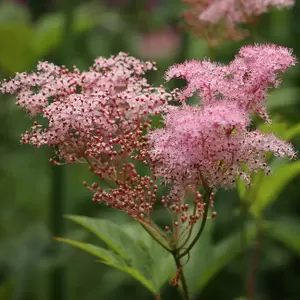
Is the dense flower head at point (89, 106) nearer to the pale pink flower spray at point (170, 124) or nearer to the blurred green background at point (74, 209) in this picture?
the pale pink flower spray at point (170, 124)

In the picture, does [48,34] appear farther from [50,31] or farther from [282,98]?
[282,98]

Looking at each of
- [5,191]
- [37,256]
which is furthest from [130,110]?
[5,191]

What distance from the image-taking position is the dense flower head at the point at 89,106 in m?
1.22

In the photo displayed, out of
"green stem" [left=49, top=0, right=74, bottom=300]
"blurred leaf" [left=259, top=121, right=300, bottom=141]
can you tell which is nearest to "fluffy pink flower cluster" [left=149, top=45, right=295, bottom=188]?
"blurred leaf" [left=259, top=121, right=300, bottom=141]

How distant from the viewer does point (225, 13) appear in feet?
5.99

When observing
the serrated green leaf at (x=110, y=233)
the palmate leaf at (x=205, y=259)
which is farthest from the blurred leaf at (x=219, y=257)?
the serrated green leaf at (x=110, y=233)

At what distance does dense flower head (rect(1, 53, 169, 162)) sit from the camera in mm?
1216

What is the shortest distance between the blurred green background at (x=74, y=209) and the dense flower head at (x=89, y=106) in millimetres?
431

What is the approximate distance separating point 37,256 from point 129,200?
3.89ft

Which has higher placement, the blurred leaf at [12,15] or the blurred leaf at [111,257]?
the blurred leaf at [12,15]

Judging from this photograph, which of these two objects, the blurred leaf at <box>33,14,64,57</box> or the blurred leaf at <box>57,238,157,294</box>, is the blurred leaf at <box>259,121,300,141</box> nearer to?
the blurred leaf at <box>57,238,157,294</box>

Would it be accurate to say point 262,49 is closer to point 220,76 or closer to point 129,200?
point 220,76

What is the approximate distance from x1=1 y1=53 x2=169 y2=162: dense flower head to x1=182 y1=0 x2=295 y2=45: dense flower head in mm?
515

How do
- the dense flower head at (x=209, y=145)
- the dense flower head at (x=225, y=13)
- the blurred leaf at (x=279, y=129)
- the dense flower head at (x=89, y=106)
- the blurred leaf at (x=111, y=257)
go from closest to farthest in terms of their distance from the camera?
the dense flower head at (x=209, y=145) → the dense flower head at (x=89, y=106) → the blurred leaf at (x=111, y=257) → the blurred leaf at (x=279, y=129) → the dense flower head at (x=225, y=13)
